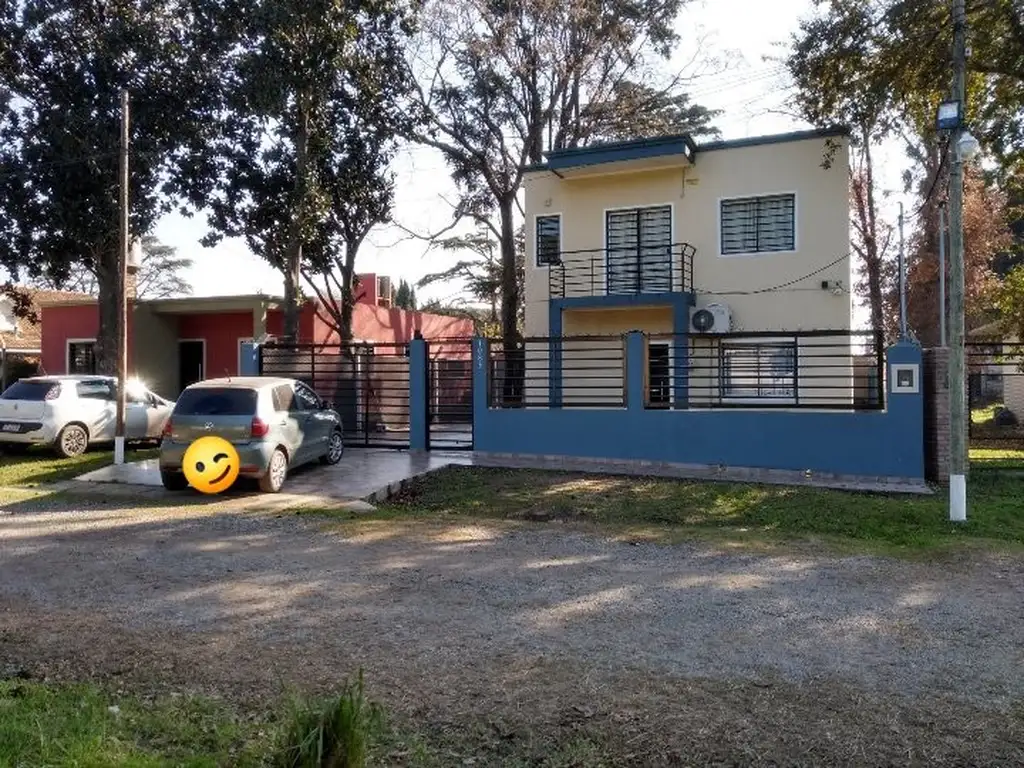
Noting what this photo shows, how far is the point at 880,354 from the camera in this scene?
43.0 feet

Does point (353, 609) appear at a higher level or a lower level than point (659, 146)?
lower

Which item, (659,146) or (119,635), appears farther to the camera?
(659,146)

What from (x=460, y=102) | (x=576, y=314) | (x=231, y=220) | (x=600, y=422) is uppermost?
(x=460, y=102)

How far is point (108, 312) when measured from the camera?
21.7 m

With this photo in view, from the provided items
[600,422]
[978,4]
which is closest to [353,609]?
[600,422]

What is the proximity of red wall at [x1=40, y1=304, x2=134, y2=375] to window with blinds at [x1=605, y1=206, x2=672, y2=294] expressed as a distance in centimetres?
1577

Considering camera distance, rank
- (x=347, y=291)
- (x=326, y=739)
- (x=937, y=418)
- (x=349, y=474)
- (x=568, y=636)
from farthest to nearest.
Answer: (x=347, y=291)
(x=349, y=474)
(x=937, y=418)
(x=568, y=636)
(x=326, y=739)

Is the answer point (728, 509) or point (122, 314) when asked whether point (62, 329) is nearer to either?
point (122, 314)

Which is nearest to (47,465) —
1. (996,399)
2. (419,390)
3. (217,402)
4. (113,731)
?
(217,402)

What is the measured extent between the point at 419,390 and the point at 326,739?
1338 cm

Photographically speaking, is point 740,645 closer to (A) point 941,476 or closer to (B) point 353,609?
(B) point 353,609

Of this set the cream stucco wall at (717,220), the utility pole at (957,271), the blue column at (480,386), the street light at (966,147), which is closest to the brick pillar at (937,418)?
the utility pole at (957,271)

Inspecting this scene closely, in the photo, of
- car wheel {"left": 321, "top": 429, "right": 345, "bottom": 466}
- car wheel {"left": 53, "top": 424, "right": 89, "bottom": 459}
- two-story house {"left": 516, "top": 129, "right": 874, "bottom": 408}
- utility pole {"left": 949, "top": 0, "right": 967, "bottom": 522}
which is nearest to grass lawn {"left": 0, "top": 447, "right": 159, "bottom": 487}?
car wheel {"left": 53, "top": 424, "right": 89, "bottom": 459}

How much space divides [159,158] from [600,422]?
13.3 metres
